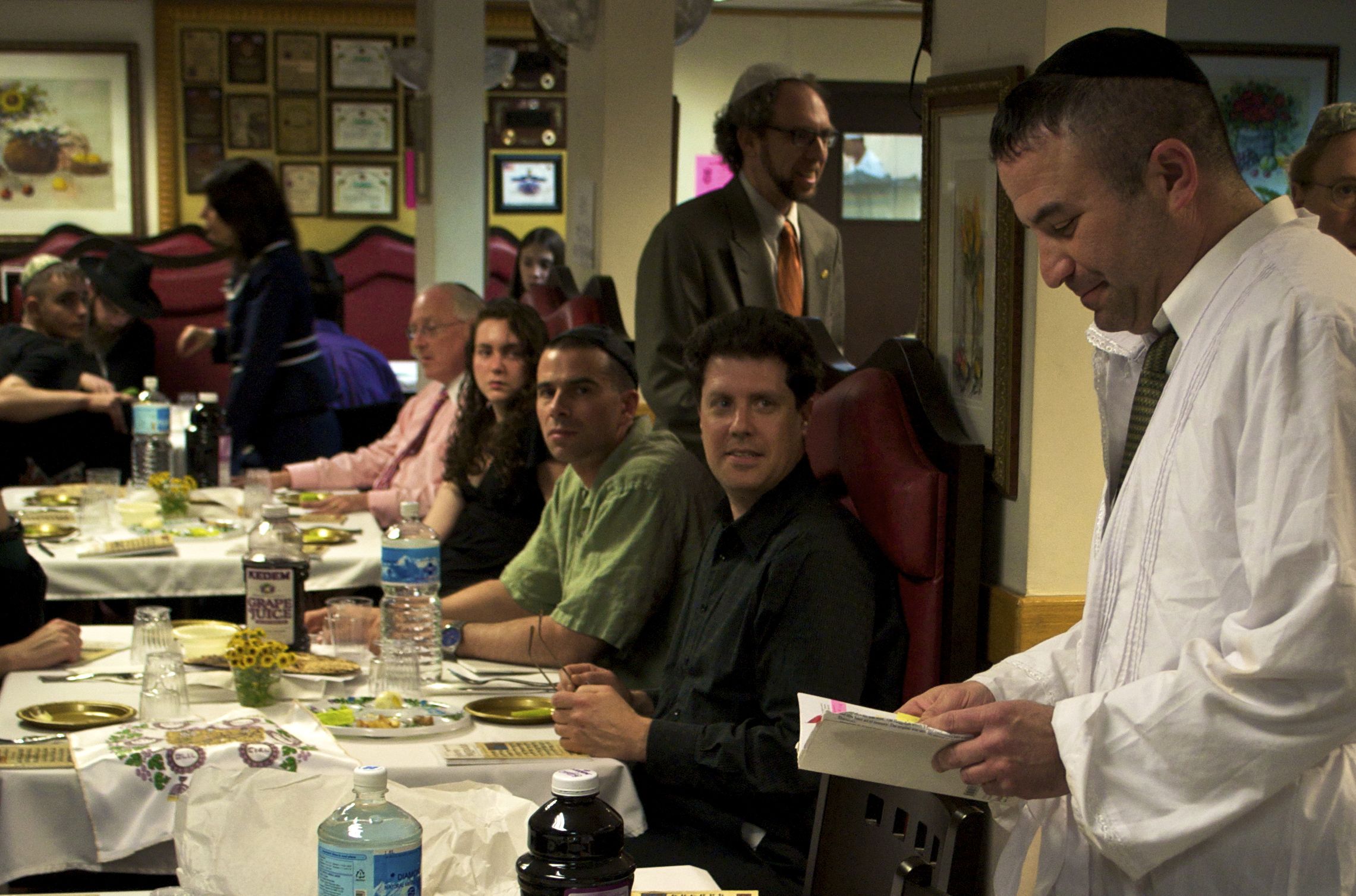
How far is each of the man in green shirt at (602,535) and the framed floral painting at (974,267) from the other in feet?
1.94

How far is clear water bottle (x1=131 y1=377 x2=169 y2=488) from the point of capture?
193 inches

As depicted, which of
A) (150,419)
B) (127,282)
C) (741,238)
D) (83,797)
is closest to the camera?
(83,797)

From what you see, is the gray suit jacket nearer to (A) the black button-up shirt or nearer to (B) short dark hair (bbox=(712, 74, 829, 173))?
(B) short dark hair (bbox=(712, 74, 829, 173))

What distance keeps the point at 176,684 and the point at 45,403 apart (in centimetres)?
378

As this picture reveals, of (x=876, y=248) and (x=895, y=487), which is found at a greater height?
(x=876, y=248)

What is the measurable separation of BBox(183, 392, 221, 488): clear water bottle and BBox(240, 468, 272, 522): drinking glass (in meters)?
0.72

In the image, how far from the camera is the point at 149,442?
5000 millimetres

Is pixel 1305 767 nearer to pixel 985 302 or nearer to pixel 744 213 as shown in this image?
pixel 985 302

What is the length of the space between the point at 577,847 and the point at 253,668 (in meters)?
1.22

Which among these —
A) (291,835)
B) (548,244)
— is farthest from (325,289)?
(291,835)

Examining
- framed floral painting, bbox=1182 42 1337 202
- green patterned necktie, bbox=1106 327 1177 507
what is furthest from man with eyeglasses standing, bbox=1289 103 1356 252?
framed floral painting, bbox=1182 42 1337 202

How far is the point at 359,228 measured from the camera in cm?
952

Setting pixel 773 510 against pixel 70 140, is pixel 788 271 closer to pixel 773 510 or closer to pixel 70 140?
pixel 773 510

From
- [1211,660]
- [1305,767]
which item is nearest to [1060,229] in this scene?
[1211,660]
